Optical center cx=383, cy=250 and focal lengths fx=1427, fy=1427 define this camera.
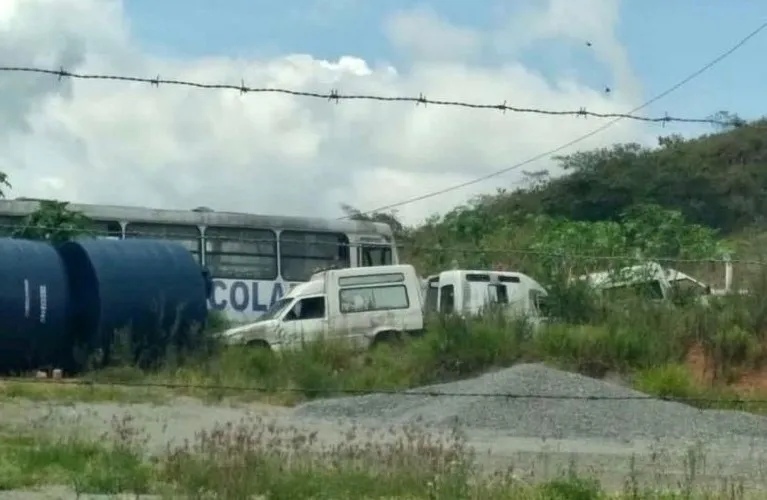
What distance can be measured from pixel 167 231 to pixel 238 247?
1450 millimetres

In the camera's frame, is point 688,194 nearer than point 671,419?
No

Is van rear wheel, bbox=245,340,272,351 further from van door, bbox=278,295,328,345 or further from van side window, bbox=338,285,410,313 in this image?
van side window, bbox=338,285,410,313

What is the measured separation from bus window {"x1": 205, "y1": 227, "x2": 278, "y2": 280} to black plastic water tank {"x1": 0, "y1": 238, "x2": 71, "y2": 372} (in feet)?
21.0

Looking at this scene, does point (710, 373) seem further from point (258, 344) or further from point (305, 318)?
point (258, 344)

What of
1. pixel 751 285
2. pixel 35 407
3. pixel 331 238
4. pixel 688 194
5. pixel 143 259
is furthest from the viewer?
pixel 688 194

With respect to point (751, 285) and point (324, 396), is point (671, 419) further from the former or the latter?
point (751, 285)

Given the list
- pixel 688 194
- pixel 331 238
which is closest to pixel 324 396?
pixel 331 238

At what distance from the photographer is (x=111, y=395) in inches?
695

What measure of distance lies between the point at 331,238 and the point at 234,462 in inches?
769

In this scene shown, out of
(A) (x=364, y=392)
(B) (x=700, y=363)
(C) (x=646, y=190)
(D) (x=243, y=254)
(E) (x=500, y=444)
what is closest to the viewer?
(E) (x=500, y=444)

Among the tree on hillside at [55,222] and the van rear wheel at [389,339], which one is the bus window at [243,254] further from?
the van rear wheel at [389,339]

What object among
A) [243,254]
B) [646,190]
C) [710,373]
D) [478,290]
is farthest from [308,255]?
[646,190]

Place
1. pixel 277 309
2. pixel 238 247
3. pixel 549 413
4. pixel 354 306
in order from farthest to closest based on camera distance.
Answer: pixel 238 247 < pixel 277 309 < pixel 354 306 < pixel 549 413

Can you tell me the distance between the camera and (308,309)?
81.9ft
